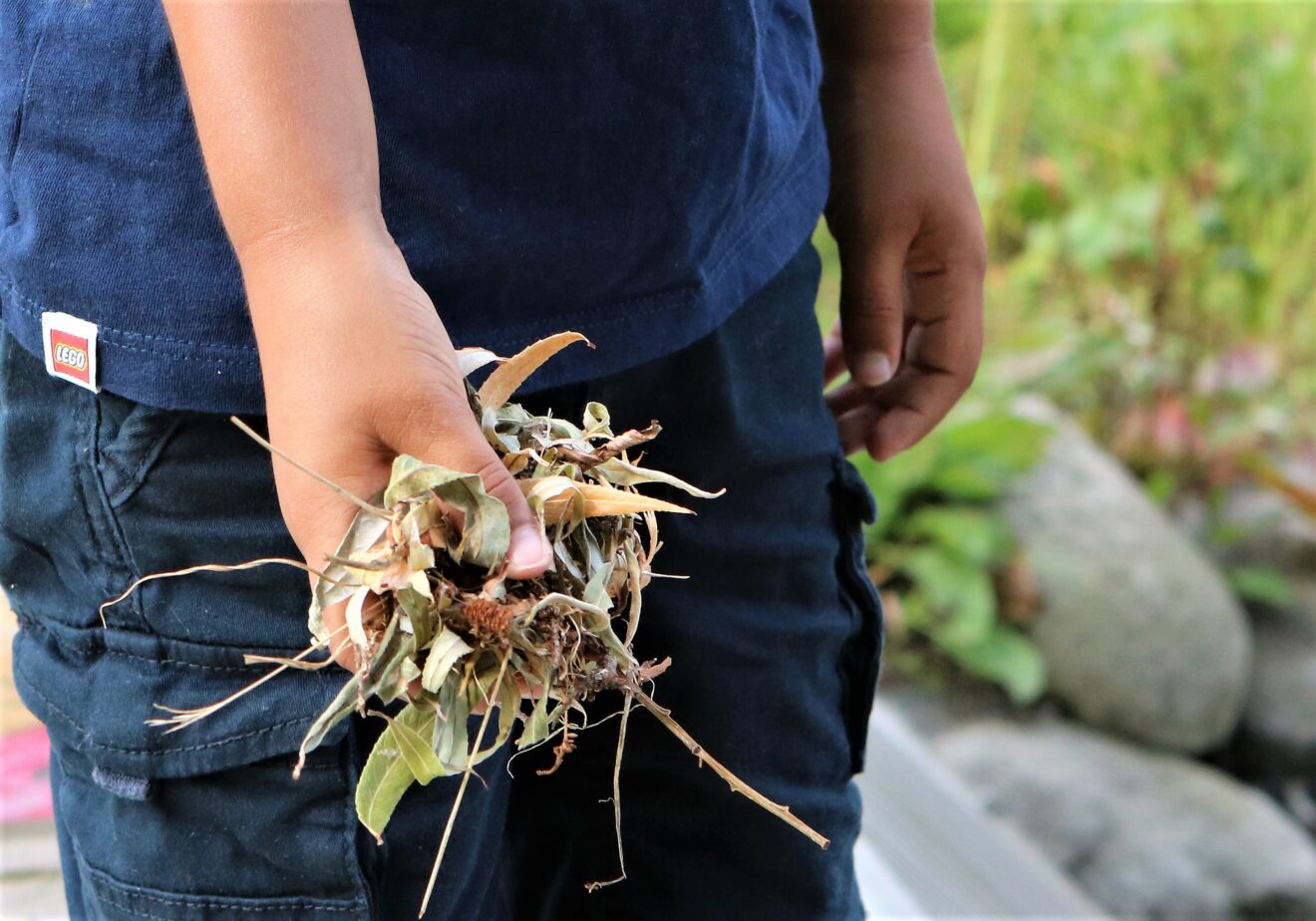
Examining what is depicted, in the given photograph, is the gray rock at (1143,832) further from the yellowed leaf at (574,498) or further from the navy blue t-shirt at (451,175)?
the yellowed leaf at (574,498)

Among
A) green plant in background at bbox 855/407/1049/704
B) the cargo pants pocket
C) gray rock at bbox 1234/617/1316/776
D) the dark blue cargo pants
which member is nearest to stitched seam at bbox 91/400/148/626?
the dark blue cargo pants

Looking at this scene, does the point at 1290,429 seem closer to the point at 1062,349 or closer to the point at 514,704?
the point at 1062,349

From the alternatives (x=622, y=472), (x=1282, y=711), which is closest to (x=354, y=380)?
(x=622, y=472)

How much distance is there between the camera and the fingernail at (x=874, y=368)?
1.26 meters

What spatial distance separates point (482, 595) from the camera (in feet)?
2.16

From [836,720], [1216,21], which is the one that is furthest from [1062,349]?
[836,720]

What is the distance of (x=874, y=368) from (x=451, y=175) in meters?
0.55

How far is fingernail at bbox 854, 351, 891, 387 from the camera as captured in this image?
126 centimetres

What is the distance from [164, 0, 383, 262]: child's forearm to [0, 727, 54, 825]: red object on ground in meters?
1.56

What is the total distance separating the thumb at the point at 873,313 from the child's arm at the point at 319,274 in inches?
24.8

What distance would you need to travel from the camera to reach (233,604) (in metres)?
0.85

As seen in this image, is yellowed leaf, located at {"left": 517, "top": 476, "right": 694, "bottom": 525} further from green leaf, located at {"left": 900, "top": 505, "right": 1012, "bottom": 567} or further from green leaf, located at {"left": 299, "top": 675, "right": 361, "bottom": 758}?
green leaf, located at {"left": 900, "top": 505, "right": 1012, "bottom": 567}

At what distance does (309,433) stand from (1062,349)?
3.24m

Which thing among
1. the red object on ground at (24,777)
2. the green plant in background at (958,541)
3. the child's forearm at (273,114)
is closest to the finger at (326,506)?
the child's forearm at (273,114)
